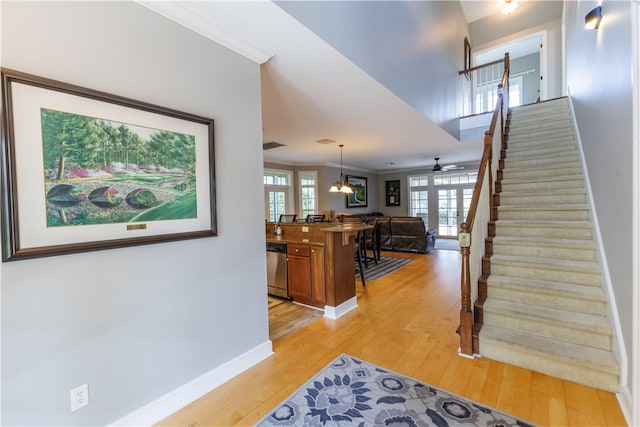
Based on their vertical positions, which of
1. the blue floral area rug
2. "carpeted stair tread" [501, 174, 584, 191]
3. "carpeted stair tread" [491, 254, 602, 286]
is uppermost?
"carpeted stair tread" [501, 174, 584, 191]

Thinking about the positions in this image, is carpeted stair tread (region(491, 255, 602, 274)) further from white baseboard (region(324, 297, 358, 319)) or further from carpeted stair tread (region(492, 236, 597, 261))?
white baseboard (region(324, 297, 358, 319))

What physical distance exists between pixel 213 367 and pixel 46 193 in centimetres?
147

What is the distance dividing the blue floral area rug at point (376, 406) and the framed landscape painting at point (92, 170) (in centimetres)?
133

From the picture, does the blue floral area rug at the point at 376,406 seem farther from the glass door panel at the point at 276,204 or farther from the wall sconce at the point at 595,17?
the glass door panel at the point at 276,204

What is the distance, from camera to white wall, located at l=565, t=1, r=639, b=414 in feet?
5.43

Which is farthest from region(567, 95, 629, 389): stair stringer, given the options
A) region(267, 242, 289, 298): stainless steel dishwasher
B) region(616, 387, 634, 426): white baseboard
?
region(267, 242, 289, 298): stainless steel dishwasher

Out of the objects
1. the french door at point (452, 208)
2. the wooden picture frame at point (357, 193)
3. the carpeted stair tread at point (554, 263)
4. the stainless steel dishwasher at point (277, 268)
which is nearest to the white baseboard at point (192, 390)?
the stainless steel dishwasher at point (277, 268)

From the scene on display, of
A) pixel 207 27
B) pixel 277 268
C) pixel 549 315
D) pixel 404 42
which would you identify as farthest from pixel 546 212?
pixel 207 27

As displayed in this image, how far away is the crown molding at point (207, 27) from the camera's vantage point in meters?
1.63

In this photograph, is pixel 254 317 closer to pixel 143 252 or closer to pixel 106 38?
pixel 143 252

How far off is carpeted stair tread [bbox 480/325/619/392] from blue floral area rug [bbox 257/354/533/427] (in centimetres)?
65

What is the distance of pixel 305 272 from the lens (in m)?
3.47

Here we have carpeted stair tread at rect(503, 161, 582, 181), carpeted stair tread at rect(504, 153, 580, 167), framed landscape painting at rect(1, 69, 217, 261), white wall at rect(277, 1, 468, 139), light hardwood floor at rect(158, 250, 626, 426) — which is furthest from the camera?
carpeted stair tread at rect(504, 153, 580, 167)

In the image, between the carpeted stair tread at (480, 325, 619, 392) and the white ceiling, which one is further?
the carpeted stair tread at (480, 325, 619, 392)
